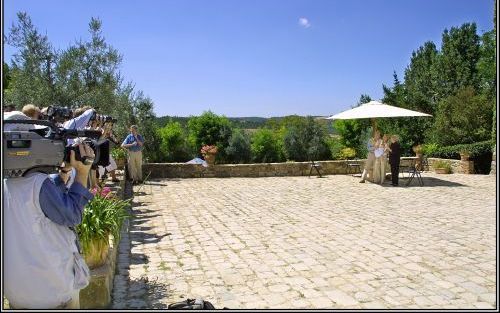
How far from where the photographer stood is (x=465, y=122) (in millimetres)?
19188

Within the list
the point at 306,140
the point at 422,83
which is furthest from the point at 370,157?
the point at 422,83

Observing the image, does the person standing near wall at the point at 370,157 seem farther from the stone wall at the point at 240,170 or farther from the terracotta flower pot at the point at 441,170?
the terracotta flower pot at the point at 441,170

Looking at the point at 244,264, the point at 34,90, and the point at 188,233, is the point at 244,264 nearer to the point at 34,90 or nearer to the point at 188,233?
the point at 188,233

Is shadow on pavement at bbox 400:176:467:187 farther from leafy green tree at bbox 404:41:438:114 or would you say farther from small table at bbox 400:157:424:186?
leafy green tree at bbox 404:41:438:114

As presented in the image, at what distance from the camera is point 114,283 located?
178 inches

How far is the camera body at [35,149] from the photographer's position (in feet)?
6.61

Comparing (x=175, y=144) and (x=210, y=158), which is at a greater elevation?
(x=175, y=144)

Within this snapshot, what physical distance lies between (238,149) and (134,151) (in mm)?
13736

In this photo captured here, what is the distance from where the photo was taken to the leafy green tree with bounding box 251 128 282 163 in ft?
91.6

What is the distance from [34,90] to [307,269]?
10.4 m

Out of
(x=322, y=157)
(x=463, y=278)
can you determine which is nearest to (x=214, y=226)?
(x=463, y=278)

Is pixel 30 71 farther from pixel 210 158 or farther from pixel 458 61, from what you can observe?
pixel 458 61

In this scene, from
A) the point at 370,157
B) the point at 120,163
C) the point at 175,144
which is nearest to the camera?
the point at 120,163

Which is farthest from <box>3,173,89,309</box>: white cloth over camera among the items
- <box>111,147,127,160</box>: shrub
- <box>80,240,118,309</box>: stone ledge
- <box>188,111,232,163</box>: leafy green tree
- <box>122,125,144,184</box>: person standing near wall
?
<box>188,111,232,163</box>: leafy green tree
